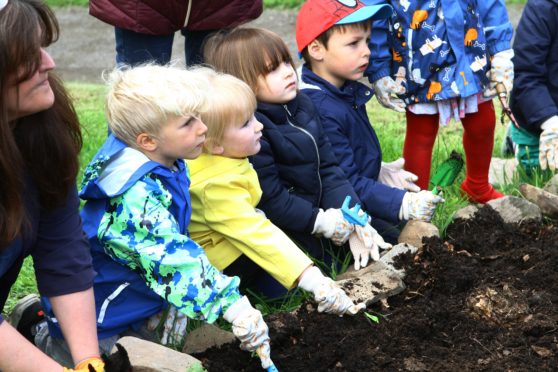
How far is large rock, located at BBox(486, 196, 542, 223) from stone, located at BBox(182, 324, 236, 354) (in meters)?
1.54

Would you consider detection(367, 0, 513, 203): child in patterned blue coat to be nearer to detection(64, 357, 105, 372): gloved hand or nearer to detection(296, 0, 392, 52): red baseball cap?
detection(296, 0, 392, 52): red baseball cap

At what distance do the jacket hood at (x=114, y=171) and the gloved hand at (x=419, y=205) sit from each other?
1306 millimetres

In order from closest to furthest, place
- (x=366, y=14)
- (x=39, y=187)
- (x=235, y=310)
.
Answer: (x=39, y=187) → (x=235, y=310) → (x=366, y=14)

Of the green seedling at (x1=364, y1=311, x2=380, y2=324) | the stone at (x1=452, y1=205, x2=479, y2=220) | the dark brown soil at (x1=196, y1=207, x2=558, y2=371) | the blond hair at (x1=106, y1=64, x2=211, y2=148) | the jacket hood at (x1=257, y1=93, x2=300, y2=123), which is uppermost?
the blond hair at (x1=106, y1=64, x2=211, y2=148)

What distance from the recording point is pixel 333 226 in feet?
11.9

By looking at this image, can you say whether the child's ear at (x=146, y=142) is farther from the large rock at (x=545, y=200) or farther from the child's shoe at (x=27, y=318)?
the large rock at (x=545, y=200)

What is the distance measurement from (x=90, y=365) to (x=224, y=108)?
1071 mm

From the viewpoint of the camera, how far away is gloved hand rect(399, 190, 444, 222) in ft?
12.5

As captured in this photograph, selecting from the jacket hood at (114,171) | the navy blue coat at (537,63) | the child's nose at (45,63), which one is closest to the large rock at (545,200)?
the navy blue coat at (537,63)

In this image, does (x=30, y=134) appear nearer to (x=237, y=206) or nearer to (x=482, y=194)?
(x=237, y=206)

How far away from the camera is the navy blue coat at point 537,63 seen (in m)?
4.86

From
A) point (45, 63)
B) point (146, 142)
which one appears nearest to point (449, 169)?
point (146, 142)

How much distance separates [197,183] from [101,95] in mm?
4395

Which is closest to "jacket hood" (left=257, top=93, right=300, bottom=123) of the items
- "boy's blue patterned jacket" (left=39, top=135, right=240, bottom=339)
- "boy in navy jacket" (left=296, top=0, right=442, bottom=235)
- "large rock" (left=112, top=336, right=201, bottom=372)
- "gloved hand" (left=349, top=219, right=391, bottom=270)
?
"boy in navy jacket" (left=296, top=0, right=442, bottom=235)
